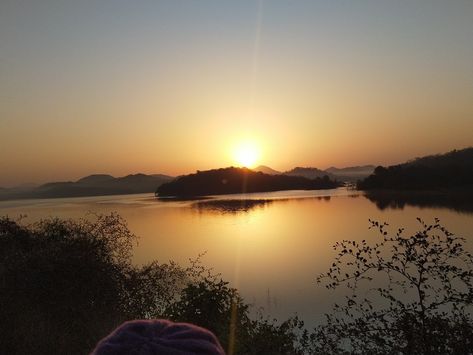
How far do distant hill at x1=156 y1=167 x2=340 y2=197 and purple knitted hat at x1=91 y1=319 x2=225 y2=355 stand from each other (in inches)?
7025

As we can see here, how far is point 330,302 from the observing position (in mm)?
17906

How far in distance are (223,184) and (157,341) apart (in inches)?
7187

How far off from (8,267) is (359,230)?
3349 centimetres

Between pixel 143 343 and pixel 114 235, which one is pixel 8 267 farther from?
pixel 143 343

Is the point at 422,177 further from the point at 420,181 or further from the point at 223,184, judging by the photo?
the point at 223,184

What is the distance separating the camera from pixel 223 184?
603 ft

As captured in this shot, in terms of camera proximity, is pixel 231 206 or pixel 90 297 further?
pixel 231 206

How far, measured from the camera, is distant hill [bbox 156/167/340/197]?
588 ft

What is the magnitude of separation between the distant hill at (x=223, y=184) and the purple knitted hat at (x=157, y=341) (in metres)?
178

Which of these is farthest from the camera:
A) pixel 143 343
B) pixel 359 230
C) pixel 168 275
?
pixel 359 230

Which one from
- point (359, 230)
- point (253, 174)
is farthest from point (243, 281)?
point (253, 174)

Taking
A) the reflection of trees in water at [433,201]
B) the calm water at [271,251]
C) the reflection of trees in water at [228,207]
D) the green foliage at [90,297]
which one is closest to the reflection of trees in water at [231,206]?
the reflection of trees in water at [228,207]

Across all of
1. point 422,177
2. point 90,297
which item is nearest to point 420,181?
point 422,177

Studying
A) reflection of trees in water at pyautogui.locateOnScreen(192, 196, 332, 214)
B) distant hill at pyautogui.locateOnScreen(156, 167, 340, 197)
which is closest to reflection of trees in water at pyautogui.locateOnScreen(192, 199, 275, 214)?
reflection of trees in water at pyautogui.locateOnScreen(192, 196, 332, 214)
